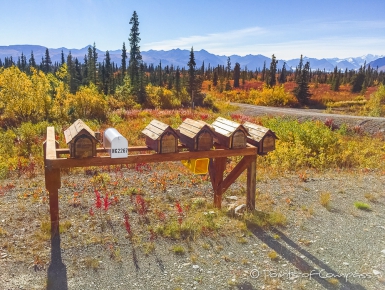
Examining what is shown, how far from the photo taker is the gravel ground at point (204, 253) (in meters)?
4.43

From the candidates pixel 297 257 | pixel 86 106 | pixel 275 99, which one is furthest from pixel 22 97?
Answer: pixel 275 99

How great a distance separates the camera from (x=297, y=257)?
16.8 ft

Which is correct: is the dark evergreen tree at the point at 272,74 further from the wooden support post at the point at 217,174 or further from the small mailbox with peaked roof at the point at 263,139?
the small mailbox with peaked roof at the point at 263,139

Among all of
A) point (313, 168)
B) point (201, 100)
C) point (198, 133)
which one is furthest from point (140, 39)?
point (198, 133)

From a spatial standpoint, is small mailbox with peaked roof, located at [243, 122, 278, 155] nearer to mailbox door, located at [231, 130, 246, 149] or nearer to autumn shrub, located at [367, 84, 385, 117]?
mailbox door, located at [231, 130, 246, 149]

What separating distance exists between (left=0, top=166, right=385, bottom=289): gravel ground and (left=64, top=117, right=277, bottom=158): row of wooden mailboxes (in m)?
1.56

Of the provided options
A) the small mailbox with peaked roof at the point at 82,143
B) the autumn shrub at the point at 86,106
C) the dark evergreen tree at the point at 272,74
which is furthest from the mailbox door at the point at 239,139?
the dark evergreen tree at the point at 272,74

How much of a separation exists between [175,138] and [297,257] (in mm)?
2787

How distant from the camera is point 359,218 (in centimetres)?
672

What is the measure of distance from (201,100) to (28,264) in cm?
3407

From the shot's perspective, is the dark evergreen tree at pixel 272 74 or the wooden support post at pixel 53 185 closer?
the wooden support post at pixel 53 185

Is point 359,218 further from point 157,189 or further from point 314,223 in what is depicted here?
point 157,189

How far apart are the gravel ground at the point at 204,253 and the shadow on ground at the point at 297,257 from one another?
14 millimetres

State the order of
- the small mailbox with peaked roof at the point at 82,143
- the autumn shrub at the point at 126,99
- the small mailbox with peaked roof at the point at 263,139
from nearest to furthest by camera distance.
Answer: the small mailbox with peaked roof at the point at 82,143, the small mailbox with peaked roof at the point at 263,139, the autumn shrub at the point at 126,99
